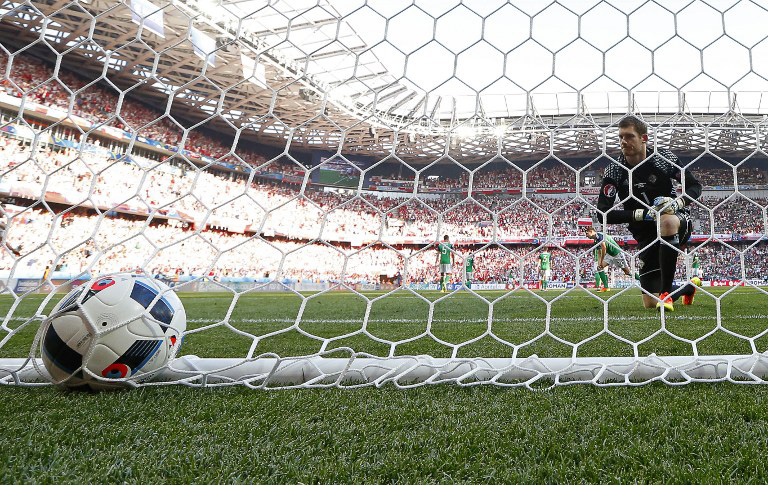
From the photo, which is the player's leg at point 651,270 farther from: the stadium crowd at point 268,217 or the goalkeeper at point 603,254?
the stadium crowd at point 268,217

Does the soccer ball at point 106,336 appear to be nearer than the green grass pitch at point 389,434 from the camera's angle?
No

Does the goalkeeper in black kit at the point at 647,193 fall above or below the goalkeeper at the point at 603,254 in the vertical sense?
above

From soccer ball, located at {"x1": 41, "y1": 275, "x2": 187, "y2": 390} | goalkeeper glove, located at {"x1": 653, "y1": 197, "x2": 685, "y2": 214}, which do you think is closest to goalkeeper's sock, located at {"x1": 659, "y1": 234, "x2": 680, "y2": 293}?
goalkeeper glove, located at {"x1": 653, "y1": 197, "x2": 685, "y2": 214}

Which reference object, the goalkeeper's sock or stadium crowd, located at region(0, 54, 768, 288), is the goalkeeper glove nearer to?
the goalkeeper's sock

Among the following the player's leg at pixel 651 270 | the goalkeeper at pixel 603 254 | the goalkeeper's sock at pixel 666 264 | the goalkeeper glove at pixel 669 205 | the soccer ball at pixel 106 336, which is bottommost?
the goalkeeper at pixel 603 254

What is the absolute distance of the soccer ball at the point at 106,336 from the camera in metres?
1.30

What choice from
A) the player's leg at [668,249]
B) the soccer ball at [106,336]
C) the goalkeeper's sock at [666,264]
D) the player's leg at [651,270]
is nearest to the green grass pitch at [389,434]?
the soccer ball at [106,336]

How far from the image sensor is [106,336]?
133 centimetres

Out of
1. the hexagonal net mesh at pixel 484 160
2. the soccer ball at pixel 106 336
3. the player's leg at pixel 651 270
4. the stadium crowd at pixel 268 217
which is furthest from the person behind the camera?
the stadium crowd at pixel 268 217

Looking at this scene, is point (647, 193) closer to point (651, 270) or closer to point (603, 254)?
point (651, 270)

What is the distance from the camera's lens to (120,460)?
2.61 feet

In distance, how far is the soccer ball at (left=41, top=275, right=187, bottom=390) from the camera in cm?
130

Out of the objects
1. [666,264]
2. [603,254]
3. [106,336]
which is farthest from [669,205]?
[603,254]

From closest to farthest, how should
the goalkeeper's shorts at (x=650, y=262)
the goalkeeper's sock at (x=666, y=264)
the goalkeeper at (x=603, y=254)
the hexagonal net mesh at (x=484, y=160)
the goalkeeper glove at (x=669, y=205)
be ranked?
the hexagonal net mesh at (x=484, y=160)
the goalkeeper glove at (x=669, y=205)
the goalkeeper's sock at (x=666, y=264)
the goalkeeper's shorts at (x=650, y=262)
the goalkeeper at (x=603, y=254)
